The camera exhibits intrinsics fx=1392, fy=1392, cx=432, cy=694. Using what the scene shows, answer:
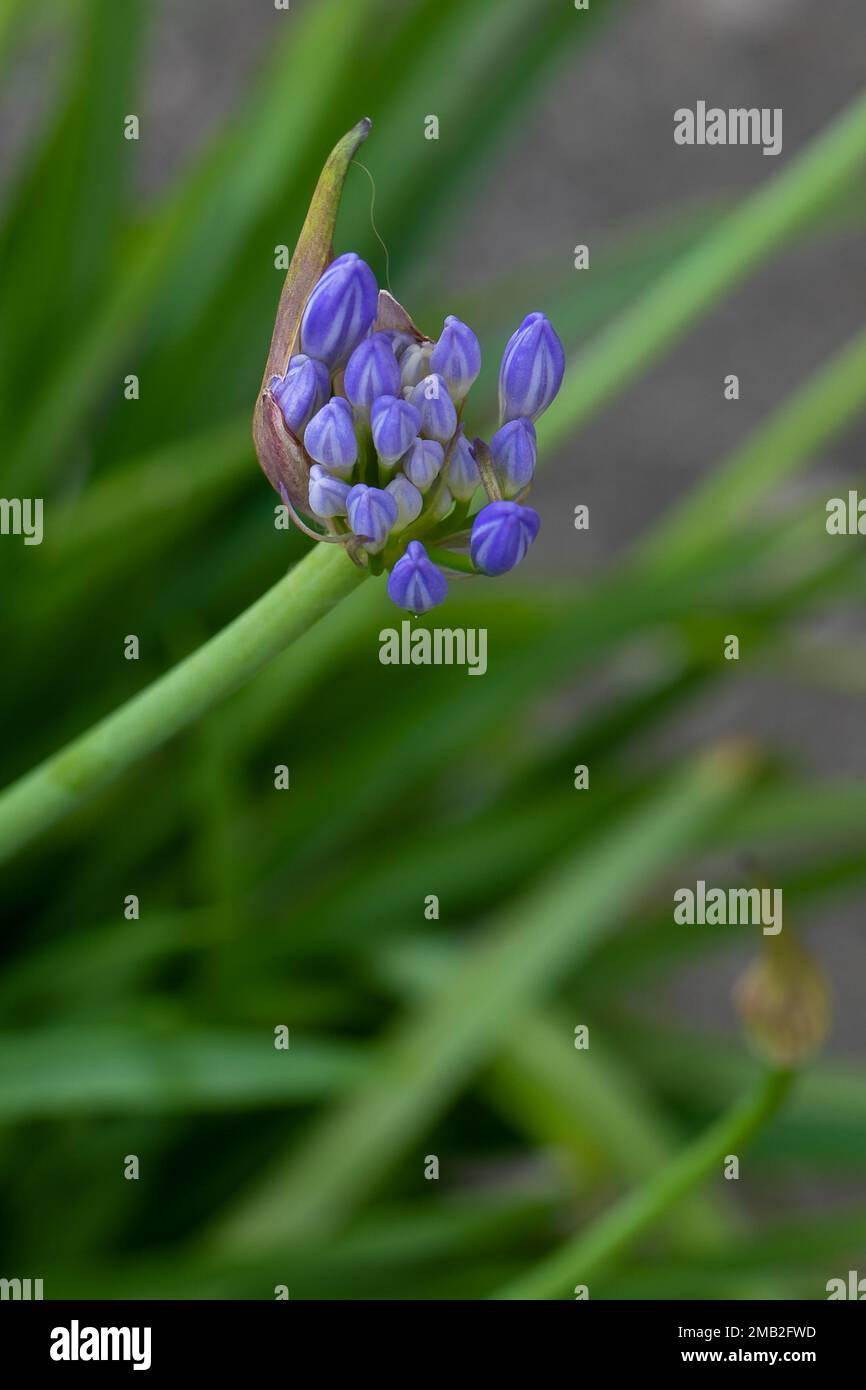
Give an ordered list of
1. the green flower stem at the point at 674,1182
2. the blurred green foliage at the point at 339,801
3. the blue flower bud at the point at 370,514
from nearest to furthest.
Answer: the blue flower bud at the point at 370,514, the green flower stem at the point at 674,1182, the blurred green foliage at the point at 339,801

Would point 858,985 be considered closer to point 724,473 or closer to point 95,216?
point 724,473

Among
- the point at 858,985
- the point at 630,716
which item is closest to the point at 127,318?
the point at 630,716

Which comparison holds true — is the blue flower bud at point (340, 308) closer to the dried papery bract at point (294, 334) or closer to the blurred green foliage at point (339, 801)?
the dried papery bract at point (294, 334)

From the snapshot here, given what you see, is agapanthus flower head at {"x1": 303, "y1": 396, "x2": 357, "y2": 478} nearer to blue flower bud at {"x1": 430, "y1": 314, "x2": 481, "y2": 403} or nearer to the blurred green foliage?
blue flower bud at {"x1": 430, "y1": 314, "x2": 481, "y2": 403}

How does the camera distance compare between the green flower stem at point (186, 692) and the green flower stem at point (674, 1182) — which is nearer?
the green flower stem at point (186, 692)

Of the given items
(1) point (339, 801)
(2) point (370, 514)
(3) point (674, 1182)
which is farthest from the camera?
(1) point (339, 801)

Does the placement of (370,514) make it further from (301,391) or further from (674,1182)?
(674,1182)

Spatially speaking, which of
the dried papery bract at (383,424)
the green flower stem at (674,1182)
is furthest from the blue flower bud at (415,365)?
the green flower stem at (674,1182)

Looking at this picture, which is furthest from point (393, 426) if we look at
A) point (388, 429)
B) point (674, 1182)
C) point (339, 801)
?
point (339, 801)
